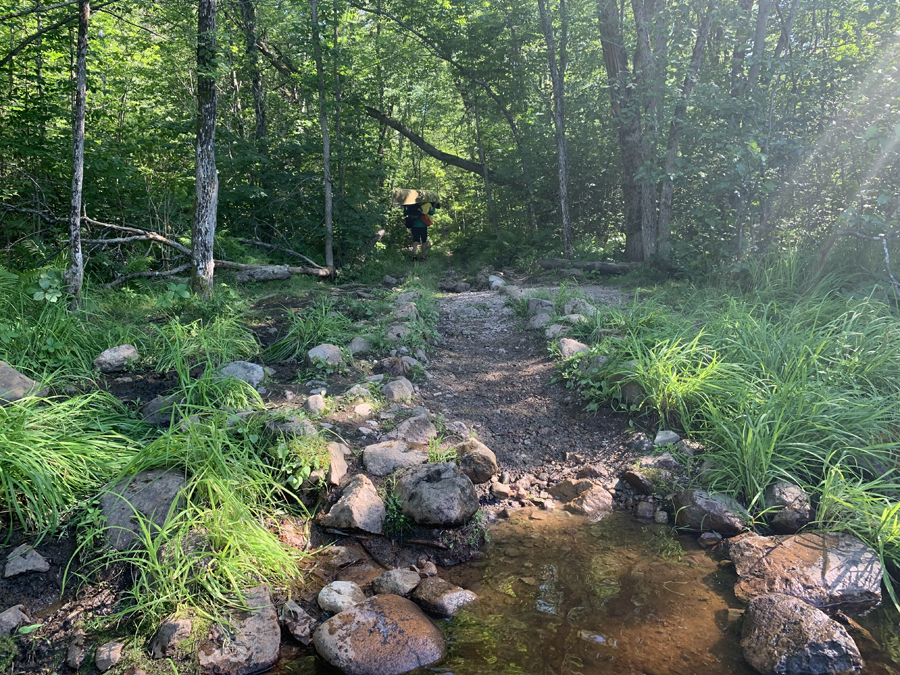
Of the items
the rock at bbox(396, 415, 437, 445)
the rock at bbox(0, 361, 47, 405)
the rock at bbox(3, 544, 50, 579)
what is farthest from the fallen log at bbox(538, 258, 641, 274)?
the rock at bbox(3, 544, 50, 579)

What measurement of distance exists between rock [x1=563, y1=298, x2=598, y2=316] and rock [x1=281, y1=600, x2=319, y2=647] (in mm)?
4626

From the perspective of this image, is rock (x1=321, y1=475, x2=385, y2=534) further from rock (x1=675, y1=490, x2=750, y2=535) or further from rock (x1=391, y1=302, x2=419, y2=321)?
rock (x1=391, y1=302, x2=419, y2=321)

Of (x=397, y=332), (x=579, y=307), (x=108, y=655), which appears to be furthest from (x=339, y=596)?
(x=579, y=307)

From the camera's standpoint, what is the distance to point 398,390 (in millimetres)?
4965

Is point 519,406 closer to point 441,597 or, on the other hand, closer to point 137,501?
point 441,597

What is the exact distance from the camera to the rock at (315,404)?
4.43 meters

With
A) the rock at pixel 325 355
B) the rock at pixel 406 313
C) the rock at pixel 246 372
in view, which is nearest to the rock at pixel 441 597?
the rock at pixel 246 372

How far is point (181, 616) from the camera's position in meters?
2.68

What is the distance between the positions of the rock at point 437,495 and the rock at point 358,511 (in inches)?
6.5

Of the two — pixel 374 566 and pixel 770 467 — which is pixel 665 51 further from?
pixel 374 566

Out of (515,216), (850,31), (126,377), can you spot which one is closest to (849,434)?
(126,377)

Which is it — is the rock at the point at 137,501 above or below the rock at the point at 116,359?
below

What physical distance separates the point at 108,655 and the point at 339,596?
1.02m

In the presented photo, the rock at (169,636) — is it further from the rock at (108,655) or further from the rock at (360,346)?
the rock at (360,346)
